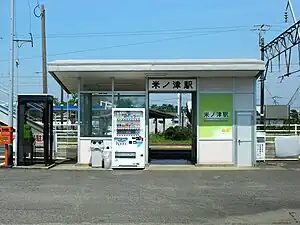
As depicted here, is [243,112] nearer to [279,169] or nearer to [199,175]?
[279,169]

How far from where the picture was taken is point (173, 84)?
18812 millimetres

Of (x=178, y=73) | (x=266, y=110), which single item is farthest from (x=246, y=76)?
(x=266, y=110)

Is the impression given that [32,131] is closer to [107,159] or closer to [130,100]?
[107,159]

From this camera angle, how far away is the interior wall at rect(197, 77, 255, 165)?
61.2ft

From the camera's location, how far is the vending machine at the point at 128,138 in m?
18.0

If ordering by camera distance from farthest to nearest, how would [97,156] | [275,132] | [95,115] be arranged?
1. [275,132]
2. [95,115]
3. [97,156]

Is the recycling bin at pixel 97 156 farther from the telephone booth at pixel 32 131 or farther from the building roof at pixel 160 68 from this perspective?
the building roof at pixel 160 68

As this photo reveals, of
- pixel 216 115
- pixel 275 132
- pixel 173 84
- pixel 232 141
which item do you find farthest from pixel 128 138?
pixel 275 132

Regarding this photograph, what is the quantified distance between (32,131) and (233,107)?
772 cm

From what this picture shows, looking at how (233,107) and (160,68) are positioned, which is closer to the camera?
(160,68)

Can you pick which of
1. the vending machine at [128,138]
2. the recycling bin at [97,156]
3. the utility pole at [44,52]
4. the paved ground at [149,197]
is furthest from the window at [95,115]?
the utility pole at [44,52]

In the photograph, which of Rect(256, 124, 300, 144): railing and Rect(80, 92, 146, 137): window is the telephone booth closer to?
Rect(80, 92, 146, 137): window

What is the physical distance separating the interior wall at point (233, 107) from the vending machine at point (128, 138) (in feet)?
7.23

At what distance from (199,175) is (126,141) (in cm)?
340
